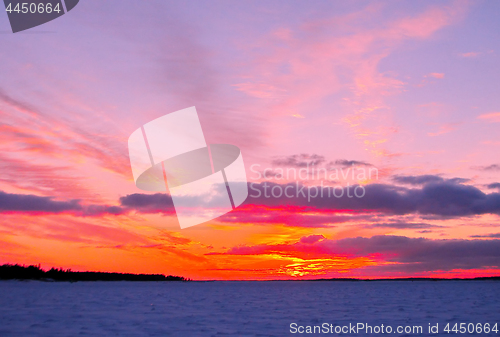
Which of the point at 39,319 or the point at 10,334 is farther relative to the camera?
the point at 39,319

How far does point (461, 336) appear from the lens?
23781 millimetres

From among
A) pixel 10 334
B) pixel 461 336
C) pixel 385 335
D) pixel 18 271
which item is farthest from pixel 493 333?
pixel 18 271

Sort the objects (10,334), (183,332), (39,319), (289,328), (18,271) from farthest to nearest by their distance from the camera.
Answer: (18,271) → (39,319) → (289,328) → (183,332) → (10,334)

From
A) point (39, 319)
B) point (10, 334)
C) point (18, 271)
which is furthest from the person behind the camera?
point (18, 271)

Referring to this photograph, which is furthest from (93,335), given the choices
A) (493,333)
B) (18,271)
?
(18,271)

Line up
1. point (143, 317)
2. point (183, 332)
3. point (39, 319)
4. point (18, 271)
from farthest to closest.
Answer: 1. point (18, 271)
2. point (143, 317)
3. point (39, 319)
4. point (183, 332)

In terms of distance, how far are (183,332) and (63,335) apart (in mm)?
5954

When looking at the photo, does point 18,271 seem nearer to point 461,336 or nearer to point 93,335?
point 93,335

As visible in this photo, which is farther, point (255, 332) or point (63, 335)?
point (255, 332)

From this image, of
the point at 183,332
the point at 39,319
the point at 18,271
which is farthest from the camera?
the point at 18,271

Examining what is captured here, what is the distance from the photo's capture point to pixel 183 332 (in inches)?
926

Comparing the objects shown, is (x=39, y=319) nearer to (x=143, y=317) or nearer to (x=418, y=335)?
(x=143, y=317)

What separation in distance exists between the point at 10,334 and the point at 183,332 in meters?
8.44

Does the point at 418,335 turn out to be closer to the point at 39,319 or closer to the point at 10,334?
the point at 10,334
